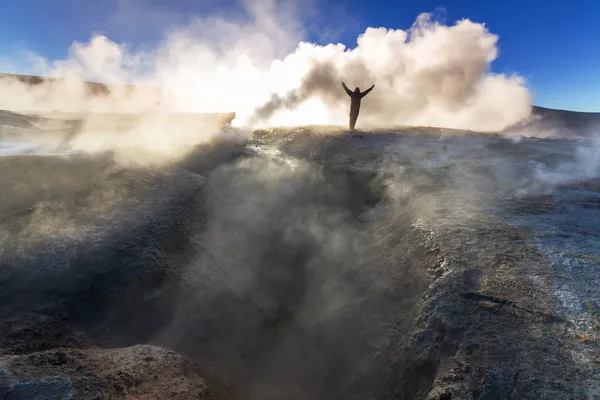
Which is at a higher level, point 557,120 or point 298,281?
point 557,120

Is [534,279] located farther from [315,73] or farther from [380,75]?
[380,75]

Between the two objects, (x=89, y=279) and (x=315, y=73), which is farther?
(x=315, y=73)

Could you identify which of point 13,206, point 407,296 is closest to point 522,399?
point 407,296

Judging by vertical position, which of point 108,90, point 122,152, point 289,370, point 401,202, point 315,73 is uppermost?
point 108,90

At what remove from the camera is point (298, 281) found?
493cm

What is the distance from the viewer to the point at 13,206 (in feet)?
14.7

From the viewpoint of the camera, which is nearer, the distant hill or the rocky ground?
the rocky ground

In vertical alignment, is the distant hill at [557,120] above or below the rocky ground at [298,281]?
above

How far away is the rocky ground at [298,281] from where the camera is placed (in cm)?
276

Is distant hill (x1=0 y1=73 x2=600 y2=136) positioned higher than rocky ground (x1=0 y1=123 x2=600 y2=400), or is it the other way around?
distant hill (x1=0 y1=73 x2=600 y2=136)

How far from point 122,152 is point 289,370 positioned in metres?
4.78

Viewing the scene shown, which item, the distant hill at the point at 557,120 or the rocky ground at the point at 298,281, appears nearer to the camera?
the rocky ground at the point at 298,281

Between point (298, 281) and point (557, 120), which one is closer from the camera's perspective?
point (298, 281)

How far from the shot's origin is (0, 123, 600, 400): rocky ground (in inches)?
109
